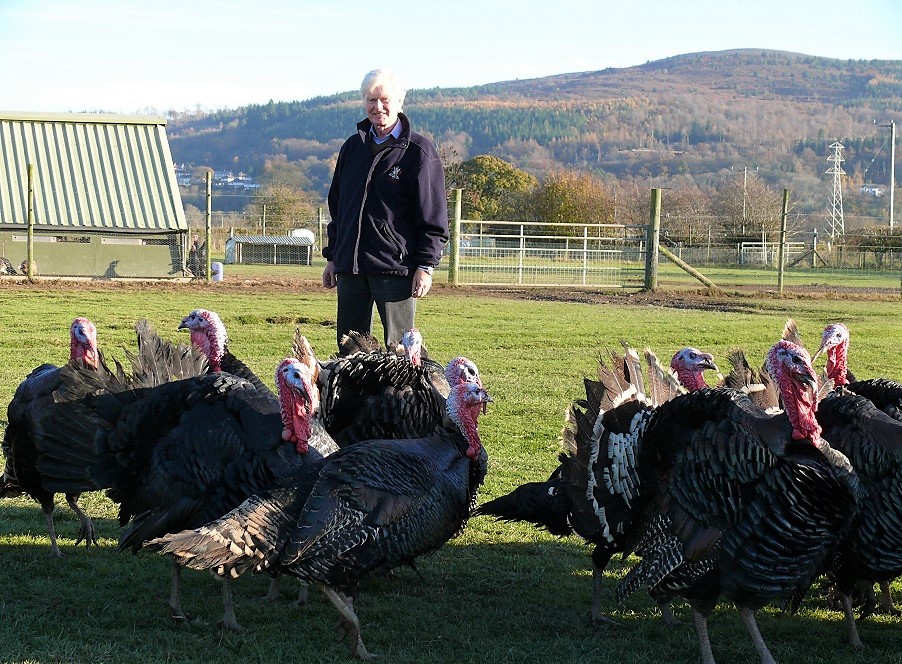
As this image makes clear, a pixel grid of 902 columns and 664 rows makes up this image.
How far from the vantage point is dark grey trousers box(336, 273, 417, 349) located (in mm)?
6567

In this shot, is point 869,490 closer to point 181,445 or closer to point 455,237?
point 181,445

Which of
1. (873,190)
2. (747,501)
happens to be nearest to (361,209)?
(747,501)

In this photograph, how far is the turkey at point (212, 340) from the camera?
5.82m

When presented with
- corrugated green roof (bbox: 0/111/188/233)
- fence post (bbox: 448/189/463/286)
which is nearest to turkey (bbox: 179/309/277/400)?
fence post (bbox: 448/189/463/286)

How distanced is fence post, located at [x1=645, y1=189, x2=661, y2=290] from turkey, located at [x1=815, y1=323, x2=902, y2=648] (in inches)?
741

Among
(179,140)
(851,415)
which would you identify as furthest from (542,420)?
(179,140)

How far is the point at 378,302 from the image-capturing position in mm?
6633

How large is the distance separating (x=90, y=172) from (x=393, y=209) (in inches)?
831

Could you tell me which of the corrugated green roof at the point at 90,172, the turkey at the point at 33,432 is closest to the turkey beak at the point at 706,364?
the turkey at the point at 33,432

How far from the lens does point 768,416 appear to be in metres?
4.41

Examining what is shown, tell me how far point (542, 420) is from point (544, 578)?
338 cm

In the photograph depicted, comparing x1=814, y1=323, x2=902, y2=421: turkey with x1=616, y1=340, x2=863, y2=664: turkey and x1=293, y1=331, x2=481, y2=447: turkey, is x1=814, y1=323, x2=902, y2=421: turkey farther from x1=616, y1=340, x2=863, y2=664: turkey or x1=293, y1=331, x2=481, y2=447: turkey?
x1=293, y1=331, x2=481, y2=447: turkey

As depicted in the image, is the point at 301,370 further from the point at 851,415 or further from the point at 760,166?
the point at 760,166

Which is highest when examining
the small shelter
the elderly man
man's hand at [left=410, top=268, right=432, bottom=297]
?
the elderly man
